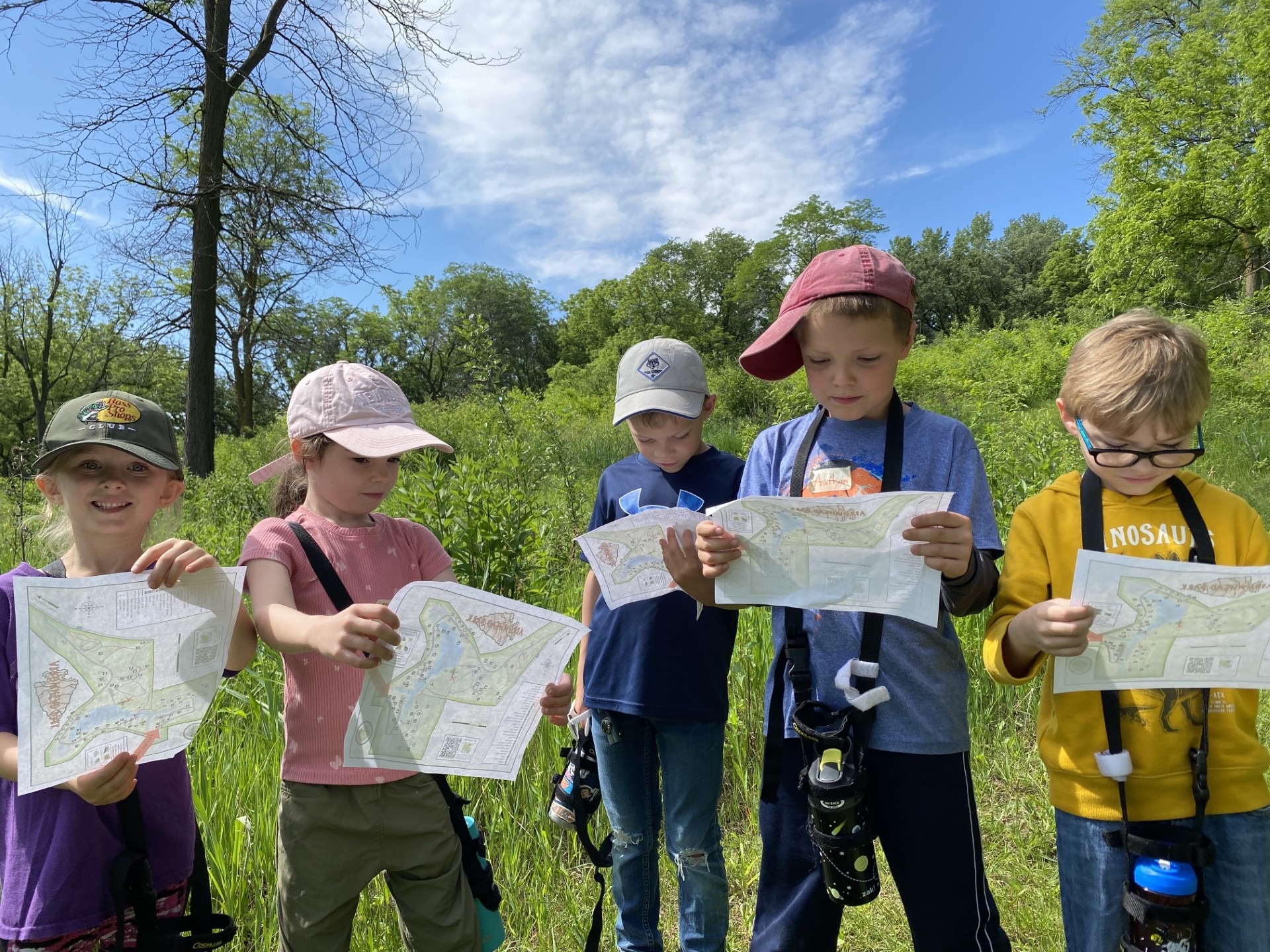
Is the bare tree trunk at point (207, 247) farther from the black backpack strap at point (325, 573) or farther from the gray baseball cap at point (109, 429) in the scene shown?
the black backpack strap at point (325, 573)

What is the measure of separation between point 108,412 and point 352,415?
46 cm

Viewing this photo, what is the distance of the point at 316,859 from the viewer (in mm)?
1463

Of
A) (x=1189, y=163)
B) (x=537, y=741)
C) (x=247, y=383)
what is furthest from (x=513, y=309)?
(x=537, y=741)

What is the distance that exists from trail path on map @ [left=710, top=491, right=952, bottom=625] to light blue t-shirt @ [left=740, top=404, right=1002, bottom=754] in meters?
0.15

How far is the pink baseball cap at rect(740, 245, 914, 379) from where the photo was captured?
1.43 m

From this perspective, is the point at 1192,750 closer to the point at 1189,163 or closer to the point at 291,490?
the point at 291,490

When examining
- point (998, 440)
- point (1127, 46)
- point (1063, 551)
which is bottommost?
point (1063, 551)

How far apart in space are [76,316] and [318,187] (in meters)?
21.6

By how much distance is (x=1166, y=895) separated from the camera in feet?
4.04

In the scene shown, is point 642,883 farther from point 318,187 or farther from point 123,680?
point 318,187

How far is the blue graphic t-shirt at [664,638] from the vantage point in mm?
1828

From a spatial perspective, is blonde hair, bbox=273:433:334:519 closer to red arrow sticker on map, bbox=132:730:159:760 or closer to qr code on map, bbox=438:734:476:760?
red arrow sticker on map, bbox=132:730:159:760

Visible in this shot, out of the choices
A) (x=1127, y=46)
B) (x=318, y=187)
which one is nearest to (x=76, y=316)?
(x=318, y=187)

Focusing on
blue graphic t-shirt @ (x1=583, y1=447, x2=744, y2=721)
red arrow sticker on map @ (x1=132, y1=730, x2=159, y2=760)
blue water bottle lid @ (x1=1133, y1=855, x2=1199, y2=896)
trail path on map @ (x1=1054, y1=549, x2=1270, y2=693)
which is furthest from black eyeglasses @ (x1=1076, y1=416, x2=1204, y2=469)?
red arrow sticker on map @ (x1=132, y1=730, x2=159, y2=760)
